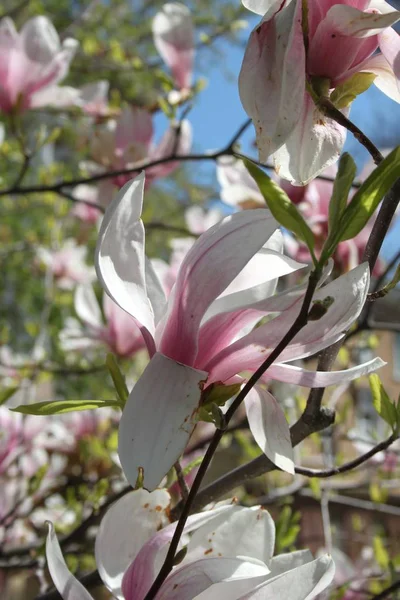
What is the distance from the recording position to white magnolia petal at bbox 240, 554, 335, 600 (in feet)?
1.25

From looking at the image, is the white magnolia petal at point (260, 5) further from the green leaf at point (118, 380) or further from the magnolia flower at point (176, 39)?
the magnolia flower at point (176, 39)

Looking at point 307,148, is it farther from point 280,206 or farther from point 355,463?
point 355,463

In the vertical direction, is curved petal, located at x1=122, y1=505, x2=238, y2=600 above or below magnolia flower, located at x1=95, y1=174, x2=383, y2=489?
below

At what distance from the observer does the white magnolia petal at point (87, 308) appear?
1104mm

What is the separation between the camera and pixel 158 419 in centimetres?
34

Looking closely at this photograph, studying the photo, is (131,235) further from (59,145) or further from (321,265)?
(59,145)

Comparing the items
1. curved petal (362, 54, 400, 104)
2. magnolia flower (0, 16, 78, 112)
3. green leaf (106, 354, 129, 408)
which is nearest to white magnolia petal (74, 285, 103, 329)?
magnolia flower (0, 16, 78, 112)

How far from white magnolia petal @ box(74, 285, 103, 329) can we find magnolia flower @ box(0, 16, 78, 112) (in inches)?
12.2

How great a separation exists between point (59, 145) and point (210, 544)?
527cm

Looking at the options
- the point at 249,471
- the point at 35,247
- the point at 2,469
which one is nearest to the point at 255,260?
the point at 249,471

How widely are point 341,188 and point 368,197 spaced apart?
1cm

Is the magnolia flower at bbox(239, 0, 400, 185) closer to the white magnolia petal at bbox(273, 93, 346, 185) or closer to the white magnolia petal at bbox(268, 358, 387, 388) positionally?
the white magnolia petal at bbox(273, 93, 346, 185)

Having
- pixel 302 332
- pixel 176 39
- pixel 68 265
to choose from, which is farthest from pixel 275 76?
pixel 68 265

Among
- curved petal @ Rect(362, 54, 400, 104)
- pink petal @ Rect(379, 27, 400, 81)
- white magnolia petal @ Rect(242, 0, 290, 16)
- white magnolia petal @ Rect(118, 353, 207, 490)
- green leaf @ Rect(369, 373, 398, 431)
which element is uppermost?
pink petal @ Rect(379, 27, 400, 81)
